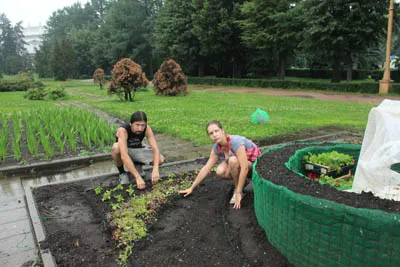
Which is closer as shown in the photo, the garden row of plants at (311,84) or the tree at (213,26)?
the garden row of plants at (311,84)

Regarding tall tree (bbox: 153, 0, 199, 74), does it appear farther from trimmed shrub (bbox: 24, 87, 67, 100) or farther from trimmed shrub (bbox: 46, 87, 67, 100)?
trimmed shrub (bbox: 24, 87, 67, 100)

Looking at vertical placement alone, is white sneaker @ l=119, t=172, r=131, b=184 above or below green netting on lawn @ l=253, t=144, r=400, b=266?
below

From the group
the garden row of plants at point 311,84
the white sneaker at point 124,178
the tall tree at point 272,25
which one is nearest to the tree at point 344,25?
the garden row of plants at point 311,84

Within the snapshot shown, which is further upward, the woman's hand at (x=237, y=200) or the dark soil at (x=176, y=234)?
the woman's hand at (x=237, y=200)

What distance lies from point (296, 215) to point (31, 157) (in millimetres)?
5387

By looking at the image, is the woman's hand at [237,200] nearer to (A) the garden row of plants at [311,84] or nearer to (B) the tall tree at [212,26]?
(A) the garden row of plants at [311,84]

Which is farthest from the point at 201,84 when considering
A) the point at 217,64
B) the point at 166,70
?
the point at 166,70

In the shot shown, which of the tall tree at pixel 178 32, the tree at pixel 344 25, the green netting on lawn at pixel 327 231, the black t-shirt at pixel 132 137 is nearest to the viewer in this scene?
the green netting on lawn at pixel 327 231

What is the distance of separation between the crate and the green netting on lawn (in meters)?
1.05

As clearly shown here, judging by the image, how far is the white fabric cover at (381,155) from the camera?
8.80 feet

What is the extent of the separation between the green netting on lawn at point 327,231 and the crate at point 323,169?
1051 millimetres

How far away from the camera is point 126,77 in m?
15.6

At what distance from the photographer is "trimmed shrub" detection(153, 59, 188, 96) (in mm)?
Result: 20172

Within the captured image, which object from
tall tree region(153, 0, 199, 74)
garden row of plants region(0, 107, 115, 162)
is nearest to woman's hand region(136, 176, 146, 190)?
garden row of plants region(0, 107, 115, 162)
